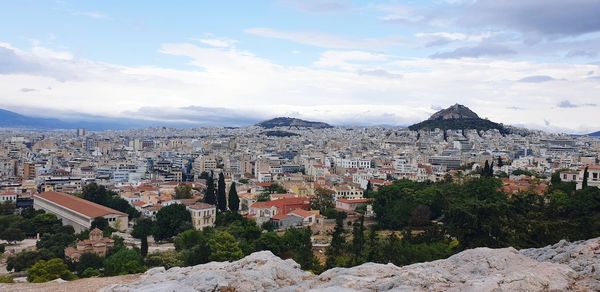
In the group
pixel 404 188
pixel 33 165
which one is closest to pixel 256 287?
pixel 404 188

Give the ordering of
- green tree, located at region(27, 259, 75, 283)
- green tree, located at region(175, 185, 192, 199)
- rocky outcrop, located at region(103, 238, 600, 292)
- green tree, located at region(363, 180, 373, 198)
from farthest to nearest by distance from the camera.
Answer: green tree, located at region(175, 185, 192, 199)
green tree, located at region(363, 180, 373, 198)
green tree, located at region(27, 259, 75, 283)
rocky outcrop, located at region(103, 238, 600, 292)

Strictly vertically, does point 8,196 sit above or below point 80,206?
below

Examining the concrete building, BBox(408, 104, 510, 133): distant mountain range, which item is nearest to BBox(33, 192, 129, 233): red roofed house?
the concrete building

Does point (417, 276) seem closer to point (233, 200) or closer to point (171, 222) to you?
point (171, 222)

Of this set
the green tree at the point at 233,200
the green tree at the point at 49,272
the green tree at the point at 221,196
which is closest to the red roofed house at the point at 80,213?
the green tree at the point at 221,196

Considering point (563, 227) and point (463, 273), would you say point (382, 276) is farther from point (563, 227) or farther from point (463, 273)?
point (563, 227)

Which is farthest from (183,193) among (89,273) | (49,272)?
(49,272)

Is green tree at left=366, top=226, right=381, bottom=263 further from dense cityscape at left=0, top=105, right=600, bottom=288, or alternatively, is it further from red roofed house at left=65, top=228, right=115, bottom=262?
red roofed house at left=65, top=228, right=115, bottom=262

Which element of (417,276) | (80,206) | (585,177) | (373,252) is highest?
(417,276)

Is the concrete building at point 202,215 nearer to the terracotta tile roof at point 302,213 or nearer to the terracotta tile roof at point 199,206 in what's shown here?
the terracotta tile roof at point 199,206
